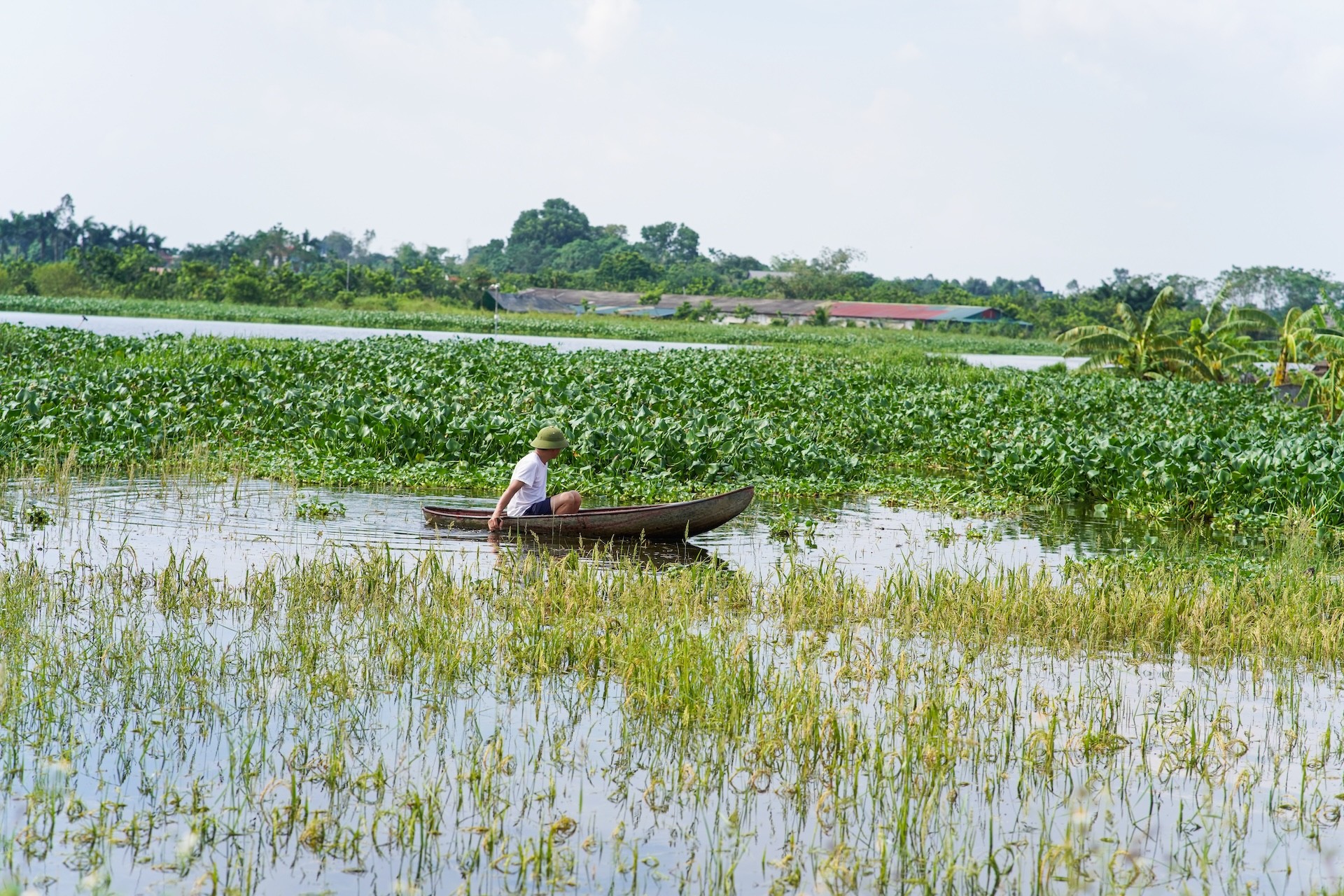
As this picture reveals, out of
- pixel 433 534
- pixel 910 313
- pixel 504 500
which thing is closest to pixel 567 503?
pixel 504 500

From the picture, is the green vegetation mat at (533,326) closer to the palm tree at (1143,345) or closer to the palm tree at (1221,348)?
the palm tree at (1221,348)

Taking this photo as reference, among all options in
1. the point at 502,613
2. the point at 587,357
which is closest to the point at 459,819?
the point at 502,613

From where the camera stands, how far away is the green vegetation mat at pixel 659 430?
41.6ft

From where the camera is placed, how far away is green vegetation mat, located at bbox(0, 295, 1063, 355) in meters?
56.7

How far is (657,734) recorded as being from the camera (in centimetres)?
524

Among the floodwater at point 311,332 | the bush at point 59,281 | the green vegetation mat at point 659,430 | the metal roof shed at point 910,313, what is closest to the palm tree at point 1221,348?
the green vegetation mat at point 659,430

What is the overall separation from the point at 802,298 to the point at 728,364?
60.3 meters

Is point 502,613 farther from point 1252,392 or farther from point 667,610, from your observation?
point 1252,392

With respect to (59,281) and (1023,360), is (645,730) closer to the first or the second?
(1023,360)

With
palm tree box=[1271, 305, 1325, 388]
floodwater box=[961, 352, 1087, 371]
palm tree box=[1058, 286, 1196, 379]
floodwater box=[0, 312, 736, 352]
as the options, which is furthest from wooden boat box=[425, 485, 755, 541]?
floodwater box=[961, 352, 1087, 371]

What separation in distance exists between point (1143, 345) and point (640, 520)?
860 inches

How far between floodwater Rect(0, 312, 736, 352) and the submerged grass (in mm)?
30503

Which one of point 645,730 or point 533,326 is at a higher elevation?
point 533,326

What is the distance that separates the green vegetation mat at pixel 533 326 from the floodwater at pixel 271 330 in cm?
182
